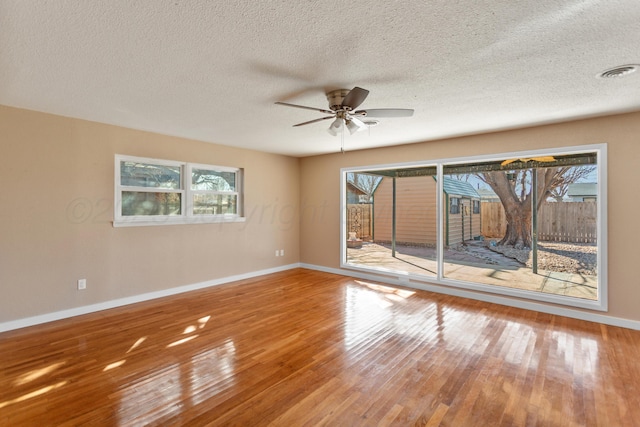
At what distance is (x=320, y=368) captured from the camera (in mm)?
2475

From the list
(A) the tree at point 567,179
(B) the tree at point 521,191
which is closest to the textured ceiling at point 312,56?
(A) the tree at point 567,179

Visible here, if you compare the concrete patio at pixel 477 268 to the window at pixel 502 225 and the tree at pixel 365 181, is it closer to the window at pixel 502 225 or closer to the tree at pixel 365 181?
the window at pixel 502 225

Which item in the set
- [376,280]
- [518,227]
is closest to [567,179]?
[518,227]

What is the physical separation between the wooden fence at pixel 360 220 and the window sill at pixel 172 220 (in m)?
2.12

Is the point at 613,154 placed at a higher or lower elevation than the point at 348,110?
lower

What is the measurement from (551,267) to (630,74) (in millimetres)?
2616

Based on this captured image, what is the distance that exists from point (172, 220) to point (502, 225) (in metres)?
4.99

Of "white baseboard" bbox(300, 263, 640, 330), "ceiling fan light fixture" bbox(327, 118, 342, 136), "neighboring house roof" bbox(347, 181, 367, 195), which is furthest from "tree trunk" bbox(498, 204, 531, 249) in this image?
"ceiling fan light fixture" bbox(327, 118, 342, 136)

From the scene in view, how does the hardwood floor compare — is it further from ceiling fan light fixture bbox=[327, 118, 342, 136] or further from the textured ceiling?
the textured ceiling

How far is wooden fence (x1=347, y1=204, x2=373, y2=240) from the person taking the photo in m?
6.13

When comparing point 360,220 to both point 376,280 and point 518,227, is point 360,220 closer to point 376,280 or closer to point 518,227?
point 376,280

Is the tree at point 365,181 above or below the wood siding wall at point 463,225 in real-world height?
above

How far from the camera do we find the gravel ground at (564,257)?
3.72 metres

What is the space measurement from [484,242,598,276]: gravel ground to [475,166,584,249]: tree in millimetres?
169
